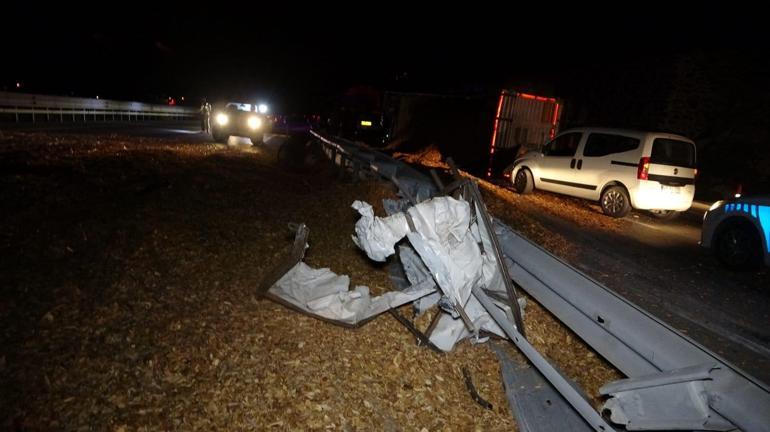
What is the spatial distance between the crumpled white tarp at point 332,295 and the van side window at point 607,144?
7.21 meters

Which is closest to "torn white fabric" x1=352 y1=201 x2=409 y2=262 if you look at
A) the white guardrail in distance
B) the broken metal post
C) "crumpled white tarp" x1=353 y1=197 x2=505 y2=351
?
"crumpled white tarp" x1=353 y1=197 x2=505 y2=351

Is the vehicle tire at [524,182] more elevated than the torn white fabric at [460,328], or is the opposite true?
the vehicle tire at [524,182]

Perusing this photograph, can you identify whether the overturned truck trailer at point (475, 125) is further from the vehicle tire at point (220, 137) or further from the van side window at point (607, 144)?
the vehicle tire at point (220, 137)

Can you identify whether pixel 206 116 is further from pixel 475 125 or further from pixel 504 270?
pixel 504 270

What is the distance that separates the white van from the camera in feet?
28.3

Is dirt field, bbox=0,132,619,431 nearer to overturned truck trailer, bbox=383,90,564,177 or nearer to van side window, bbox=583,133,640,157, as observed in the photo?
van side window, bbox=583,133,640,157

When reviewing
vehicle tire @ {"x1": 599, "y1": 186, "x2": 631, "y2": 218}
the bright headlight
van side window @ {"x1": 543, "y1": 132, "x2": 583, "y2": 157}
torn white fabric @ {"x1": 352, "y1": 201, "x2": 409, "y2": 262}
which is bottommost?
vehicle tire @ {"x1": 599, "y1": 186, "x2": 631, "y2": 218}

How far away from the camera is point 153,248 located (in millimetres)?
4422

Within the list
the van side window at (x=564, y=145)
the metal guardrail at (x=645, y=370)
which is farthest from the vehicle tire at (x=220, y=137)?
the metal guardrail at (x=645, y=370)

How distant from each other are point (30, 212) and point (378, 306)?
4.18 metres

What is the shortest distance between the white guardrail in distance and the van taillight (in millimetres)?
21917

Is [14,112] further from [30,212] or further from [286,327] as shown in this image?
[286,327]

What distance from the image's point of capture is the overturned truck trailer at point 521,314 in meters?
2.06

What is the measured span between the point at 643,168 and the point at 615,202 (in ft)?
3.03
